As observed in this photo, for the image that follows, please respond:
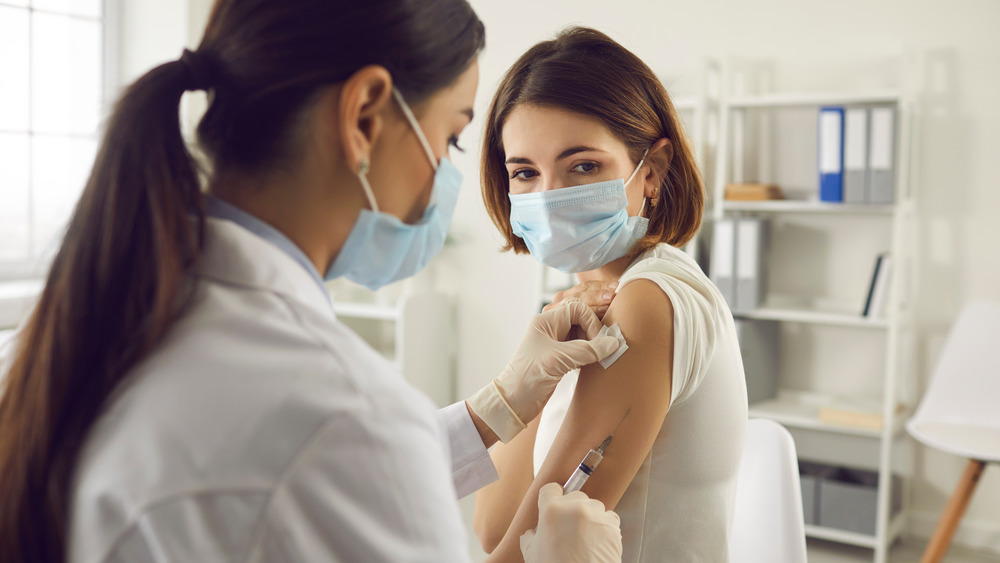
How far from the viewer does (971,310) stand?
8.88 feet

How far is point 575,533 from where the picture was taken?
93 cm

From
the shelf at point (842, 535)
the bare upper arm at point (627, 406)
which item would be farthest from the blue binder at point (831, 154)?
the bare upper arm at point (627, 406)

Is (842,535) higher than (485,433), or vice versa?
(485,433)

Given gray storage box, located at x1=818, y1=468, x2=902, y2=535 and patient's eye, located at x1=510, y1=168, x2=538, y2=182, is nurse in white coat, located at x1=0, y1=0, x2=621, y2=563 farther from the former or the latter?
gray storage box, located at x1=818, y1=468, x2=902, y2=535

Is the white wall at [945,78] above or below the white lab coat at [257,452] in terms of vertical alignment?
above

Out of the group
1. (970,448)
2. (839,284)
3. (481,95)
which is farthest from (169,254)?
(481,95)

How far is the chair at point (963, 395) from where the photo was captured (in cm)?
244

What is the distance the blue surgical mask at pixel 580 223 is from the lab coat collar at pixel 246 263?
67 cm

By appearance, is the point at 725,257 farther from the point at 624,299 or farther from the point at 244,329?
the point at 244,329

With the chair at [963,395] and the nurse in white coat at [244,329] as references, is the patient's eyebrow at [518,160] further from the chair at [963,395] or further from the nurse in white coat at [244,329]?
the chair at [963,395]

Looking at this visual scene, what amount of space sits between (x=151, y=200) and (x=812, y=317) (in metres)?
2.67

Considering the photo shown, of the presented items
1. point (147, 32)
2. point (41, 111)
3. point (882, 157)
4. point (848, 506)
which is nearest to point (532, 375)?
point (882, 157)

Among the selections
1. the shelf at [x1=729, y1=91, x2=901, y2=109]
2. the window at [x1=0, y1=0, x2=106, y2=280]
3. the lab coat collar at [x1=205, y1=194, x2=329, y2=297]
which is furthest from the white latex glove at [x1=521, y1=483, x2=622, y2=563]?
the window at [x1=0, y1=0, x2=106, y2=280]

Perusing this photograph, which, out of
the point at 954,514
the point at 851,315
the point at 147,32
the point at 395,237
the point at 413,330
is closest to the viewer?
the point at 395,237
